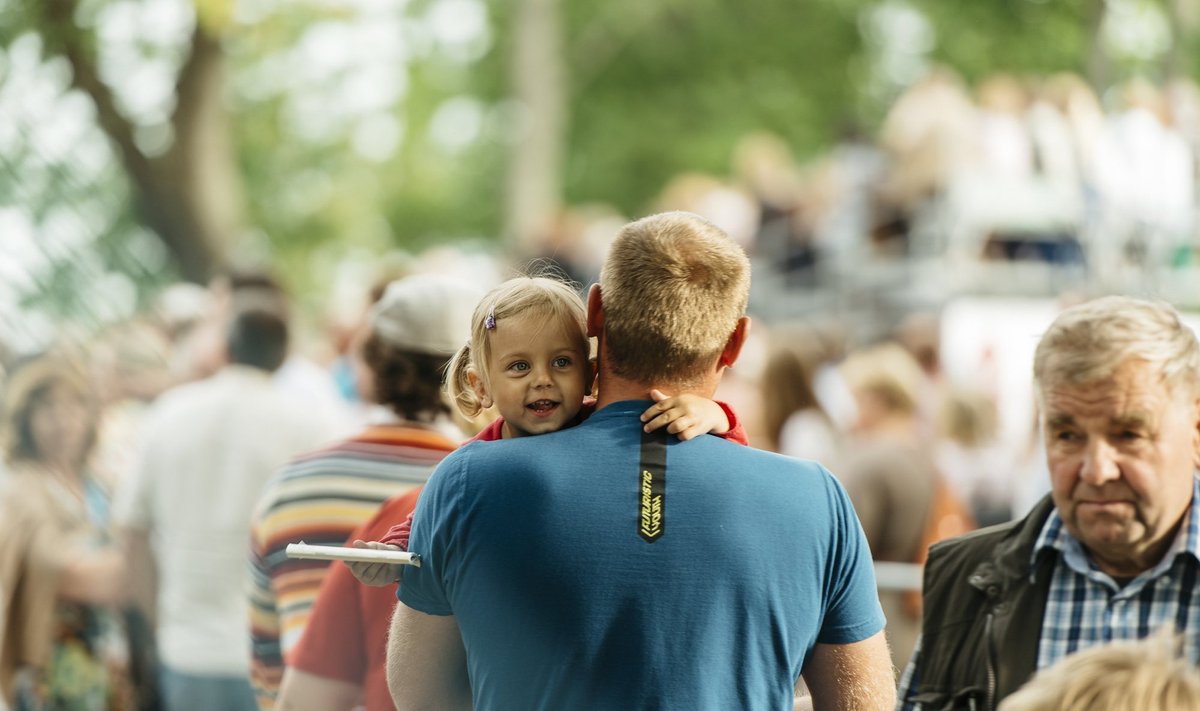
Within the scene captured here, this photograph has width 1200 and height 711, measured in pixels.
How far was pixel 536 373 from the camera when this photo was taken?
121 inches

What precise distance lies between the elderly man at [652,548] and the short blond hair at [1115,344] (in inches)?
28.9

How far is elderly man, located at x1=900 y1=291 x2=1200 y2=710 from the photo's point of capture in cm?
340

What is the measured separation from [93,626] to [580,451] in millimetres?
4252

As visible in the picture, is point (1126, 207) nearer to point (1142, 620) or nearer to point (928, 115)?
point (928, 115)

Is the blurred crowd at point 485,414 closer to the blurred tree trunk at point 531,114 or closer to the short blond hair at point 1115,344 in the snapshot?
the short blond hair at point 1115,344

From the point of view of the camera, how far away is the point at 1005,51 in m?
23.3

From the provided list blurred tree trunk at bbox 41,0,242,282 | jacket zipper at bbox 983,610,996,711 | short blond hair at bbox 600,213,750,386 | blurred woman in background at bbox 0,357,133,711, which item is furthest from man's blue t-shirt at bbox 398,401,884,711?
blurred tree trunk at bbox 41,0,242,282

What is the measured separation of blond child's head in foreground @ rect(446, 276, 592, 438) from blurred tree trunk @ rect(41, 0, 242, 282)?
46.6 ft

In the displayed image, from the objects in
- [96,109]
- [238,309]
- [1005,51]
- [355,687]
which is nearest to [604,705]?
[355,687]

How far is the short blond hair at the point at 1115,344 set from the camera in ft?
11.1

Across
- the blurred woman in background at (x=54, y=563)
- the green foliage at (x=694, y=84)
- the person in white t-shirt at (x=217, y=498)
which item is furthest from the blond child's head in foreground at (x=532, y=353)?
the green foliage at (x=694, y=84)

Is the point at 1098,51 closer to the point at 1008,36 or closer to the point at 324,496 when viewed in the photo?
the point at 1008,36

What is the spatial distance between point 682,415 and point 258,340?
139 inches

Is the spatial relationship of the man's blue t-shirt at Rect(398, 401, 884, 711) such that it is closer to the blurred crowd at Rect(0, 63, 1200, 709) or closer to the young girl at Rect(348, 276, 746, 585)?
the young girl at Rect(348, 276, 746, 585)
